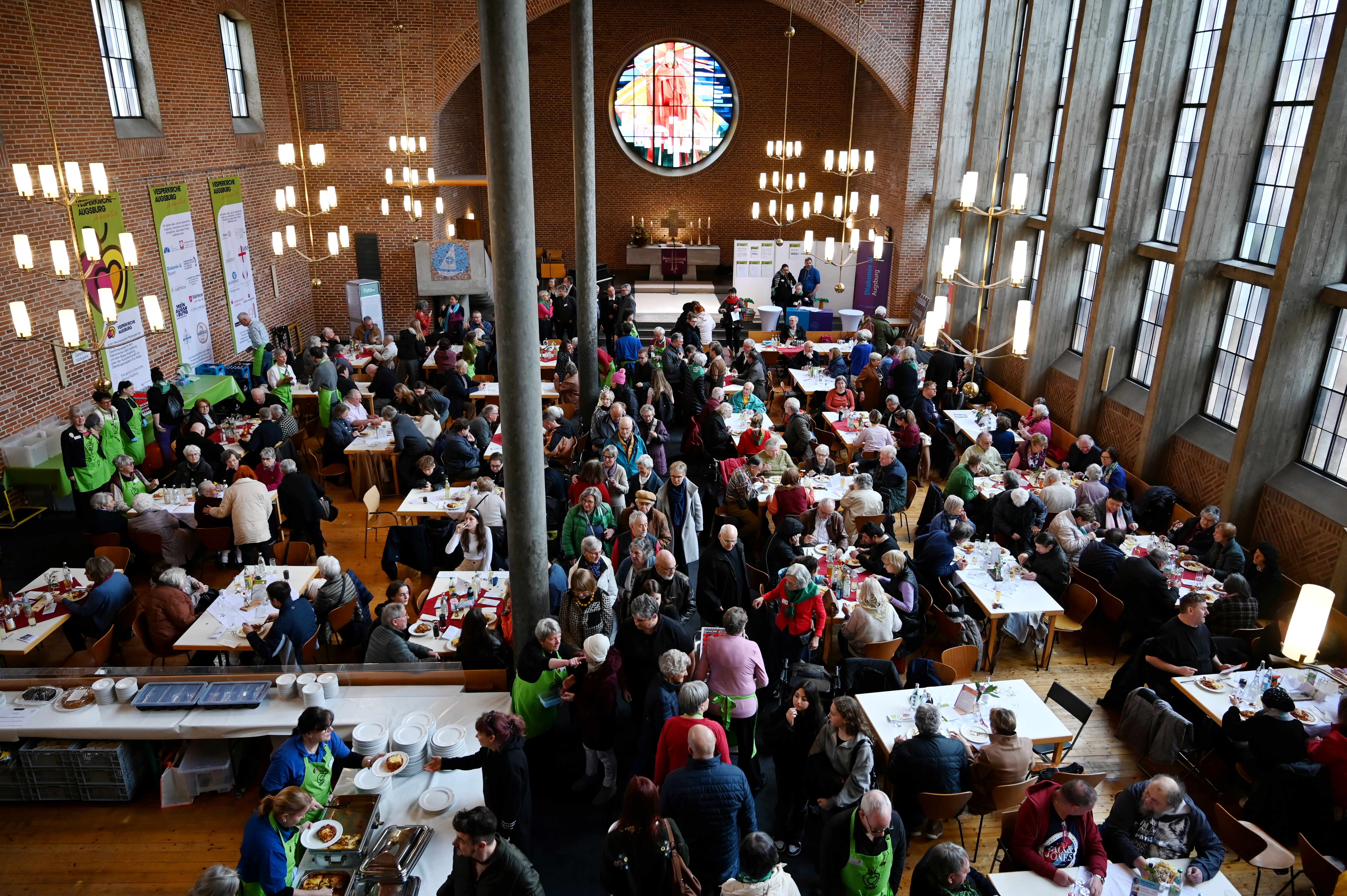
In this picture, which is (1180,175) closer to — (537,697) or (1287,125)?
(1287,125)

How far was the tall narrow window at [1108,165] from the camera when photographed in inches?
471

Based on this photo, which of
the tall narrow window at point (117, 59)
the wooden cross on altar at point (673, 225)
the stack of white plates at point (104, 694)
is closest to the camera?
the stack of white plates at point (104, 694)

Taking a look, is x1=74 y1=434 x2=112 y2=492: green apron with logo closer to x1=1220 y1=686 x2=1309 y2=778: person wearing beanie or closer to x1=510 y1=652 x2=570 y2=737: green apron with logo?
x1=510 y1=652 x2=570 y2=737: green apron with logo

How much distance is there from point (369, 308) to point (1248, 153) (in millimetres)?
14972

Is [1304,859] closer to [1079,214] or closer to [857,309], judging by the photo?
[1079,214]

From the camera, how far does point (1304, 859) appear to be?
4.87m

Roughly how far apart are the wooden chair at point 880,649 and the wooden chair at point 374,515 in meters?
4.73

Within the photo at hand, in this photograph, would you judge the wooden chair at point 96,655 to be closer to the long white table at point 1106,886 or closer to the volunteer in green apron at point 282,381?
the volunteer in green apron at point 282,381

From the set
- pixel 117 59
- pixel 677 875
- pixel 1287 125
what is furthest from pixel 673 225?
pixel 677 875

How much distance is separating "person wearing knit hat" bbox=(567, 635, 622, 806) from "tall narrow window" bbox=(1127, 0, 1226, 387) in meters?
8.08

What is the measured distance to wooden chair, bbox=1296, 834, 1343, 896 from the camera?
4.70 meters

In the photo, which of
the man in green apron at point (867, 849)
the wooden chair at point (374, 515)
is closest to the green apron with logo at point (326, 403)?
the wooden chair at point (374, 515)

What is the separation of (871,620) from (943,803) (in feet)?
5.76

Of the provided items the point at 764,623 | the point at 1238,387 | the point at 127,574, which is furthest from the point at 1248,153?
the point at 127,574
